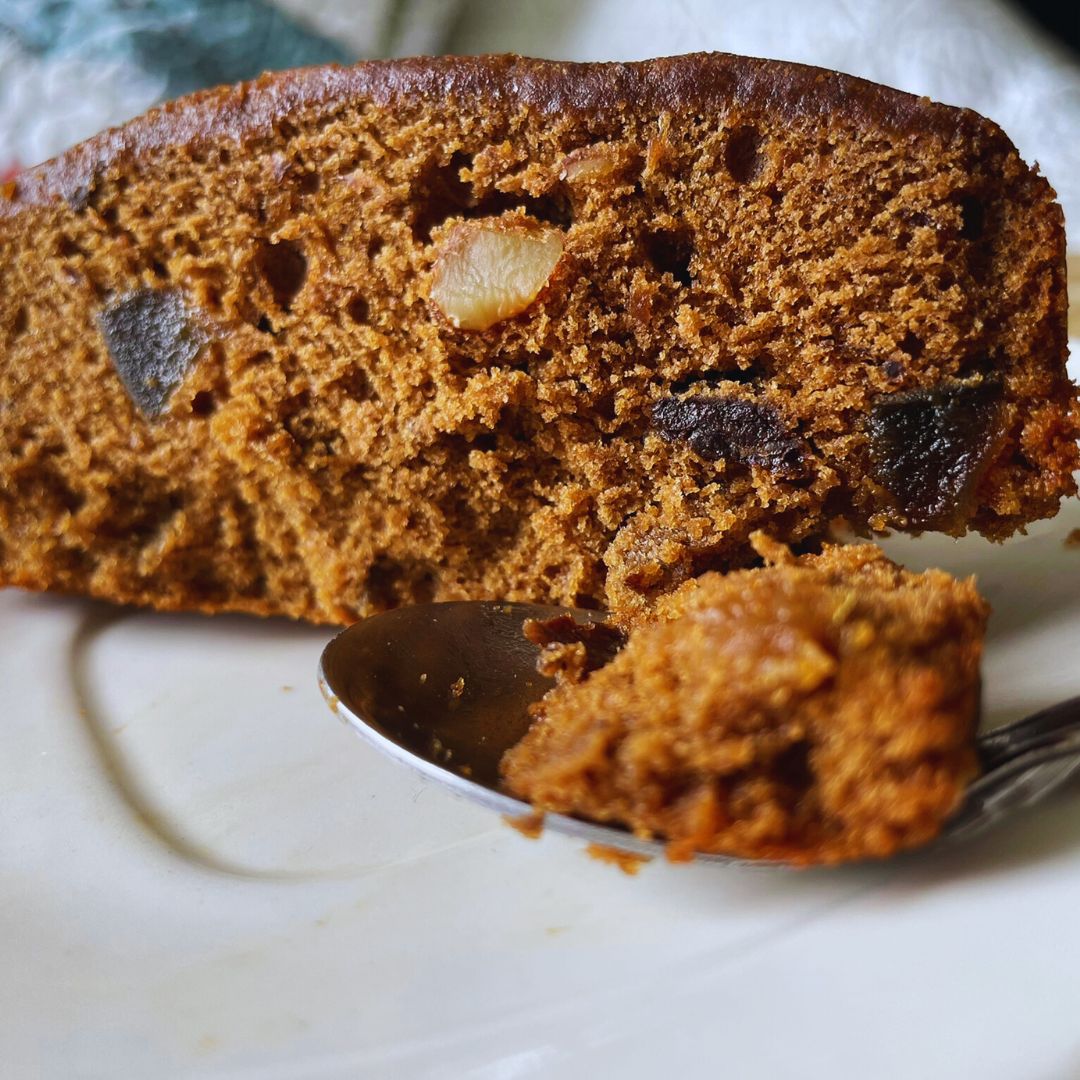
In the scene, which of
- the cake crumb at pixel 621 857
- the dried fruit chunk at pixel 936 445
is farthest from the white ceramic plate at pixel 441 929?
the dried fruit chunk at pixel 936 445

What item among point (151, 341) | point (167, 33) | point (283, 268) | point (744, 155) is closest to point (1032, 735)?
point (744, 155)

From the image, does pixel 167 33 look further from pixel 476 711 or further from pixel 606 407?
pixel 476 711

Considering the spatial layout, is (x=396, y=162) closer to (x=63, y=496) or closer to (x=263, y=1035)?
(x=63, y=496)

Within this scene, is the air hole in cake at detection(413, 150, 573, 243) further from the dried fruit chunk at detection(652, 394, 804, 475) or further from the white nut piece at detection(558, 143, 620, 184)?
the dried fruit chunk at detection(652, 394, 804, 475)

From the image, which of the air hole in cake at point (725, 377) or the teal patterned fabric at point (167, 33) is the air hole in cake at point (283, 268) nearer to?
the air hole in cake at point (725, 377)

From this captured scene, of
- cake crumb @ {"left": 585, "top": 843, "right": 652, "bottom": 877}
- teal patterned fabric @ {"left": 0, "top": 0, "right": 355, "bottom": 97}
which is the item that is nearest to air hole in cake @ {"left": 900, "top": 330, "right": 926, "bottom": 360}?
cake crumb @ {"left": 585, "top": 843, "right": 652, "bottom": 877}

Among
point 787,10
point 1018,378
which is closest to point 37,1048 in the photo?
point 1018,378
